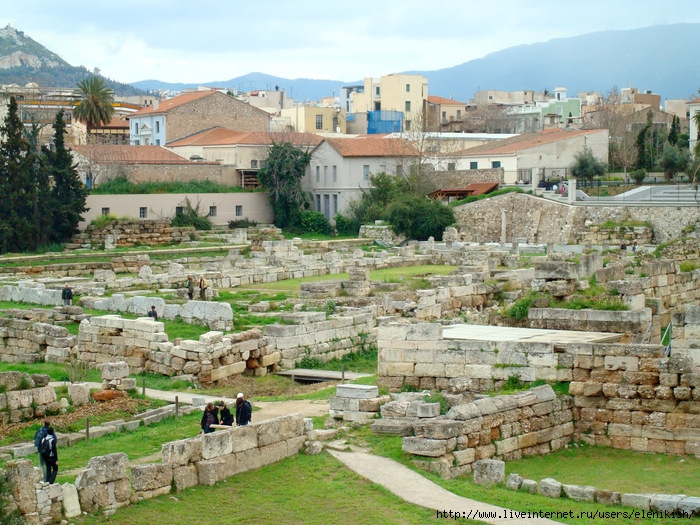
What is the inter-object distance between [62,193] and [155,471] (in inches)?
→ 1650

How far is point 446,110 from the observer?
330 ft

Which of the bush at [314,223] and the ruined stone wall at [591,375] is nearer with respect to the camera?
the ruined stone wall at [591,375]

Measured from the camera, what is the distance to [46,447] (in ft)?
41.2

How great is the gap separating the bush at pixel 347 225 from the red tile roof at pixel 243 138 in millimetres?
7089

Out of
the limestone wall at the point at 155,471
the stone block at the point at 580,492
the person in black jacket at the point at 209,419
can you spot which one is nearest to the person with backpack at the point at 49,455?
the limestone wall at the point at 155,471

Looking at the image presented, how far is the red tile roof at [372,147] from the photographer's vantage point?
6544 centimetres

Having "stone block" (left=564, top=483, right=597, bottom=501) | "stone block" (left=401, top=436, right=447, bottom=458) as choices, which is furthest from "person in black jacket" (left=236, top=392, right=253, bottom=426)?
"stone block" (left=564, top=483, right=597, bottom=501)

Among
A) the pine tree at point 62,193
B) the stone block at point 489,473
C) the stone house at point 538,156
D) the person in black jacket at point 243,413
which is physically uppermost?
the stone house at point 538,156

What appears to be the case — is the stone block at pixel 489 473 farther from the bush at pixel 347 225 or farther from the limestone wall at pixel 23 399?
the bush at pixel 347 225

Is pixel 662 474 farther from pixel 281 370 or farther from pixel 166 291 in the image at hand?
pixel 166 291

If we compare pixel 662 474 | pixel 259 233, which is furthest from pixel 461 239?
pixel 662 474

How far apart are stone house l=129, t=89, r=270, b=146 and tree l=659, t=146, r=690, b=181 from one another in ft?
101


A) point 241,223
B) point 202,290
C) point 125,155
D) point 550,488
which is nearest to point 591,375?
point 550,488

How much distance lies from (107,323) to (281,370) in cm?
422
